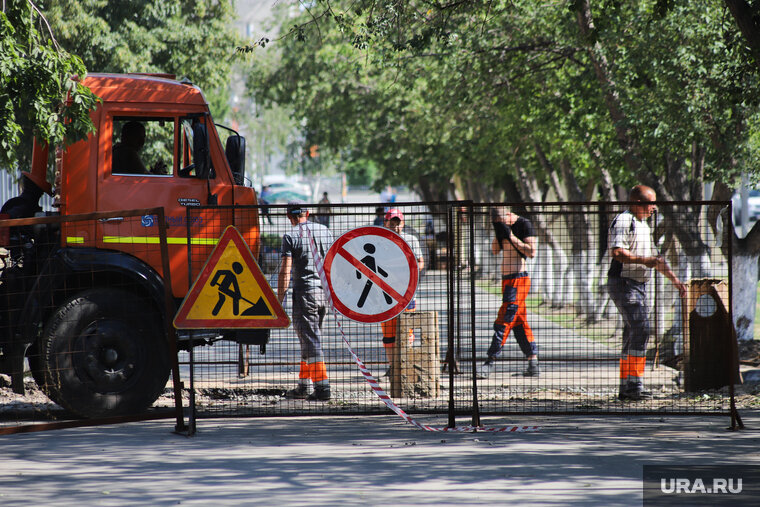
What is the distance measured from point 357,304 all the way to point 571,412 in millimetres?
2087

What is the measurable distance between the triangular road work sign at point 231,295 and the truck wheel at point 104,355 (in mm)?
1042

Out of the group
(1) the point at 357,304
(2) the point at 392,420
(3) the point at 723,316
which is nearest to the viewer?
(1) the point at 357,304

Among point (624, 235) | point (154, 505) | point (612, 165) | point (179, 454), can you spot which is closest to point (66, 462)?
point (179, 454)

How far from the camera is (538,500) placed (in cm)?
542

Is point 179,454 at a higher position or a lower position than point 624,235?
lower

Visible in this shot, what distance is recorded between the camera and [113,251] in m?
8.20

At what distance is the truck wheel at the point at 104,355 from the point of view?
Result: 7863 mm

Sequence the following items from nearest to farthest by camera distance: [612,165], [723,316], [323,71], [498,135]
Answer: [723,316]
[612,165]
[498,135]
[323,71]

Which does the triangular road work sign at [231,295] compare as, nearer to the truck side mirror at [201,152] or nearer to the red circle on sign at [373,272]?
the red circle on sign at [373,272]

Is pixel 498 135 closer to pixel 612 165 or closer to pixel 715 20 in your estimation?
pixel 612 165

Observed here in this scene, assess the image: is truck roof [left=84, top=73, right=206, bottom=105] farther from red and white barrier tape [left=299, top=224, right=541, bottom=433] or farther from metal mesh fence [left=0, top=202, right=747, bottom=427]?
red and white barrier tape [left=299, top=224, right=541, bottom=433]

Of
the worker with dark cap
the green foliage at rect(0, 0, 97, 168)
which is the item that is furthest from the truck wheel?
the green foliage at rect(0, 0, 97, 168)

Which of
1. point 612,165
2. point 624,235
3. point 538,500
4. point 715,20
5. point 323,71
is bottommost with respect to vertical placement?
point 538,500

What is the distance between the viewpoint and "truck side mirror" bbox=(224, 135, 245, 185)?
8625mm
